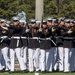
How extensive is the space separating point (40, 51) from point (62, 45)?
0.91 meters

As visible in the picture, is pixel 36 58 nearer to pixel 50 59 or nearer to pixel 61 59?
pixel 50 59

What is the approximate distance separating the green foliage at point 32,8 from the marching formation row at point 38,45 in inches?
448

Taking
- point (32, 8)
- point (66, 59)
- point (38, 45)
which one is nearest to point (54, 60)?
point (66, 59)

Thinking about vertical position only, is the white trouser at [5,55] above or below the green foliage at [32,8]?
below

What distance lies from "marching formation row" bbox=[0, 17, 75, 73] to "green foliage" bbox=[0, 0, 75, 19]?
11368 millimetres

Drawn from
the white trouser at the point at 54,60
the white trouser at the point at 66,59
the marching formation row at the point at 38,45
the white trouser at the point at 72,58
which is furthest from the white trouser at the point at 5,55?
the white trouser at the point at 72,58

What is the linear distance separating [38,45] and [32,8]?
1308 cm

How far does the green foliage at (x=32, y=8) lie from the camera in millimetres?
25688

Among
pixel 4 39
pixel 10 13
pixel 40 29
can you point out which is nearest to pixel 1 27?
pixel 4 39

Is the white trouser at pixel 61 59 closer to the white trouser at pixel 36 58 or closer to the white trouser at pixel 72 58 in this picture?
the white trouser at pixel 72 58

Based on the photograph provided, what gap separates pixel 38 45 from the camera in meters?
14.0

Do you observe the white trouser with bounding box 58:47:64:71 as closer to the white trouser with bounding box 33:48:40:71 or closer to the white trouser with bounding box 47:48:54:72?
the white trouser with bounding box 47:48:54:72

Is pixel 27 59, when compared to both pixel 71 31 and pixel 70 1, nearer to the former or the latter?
pixel 71 31

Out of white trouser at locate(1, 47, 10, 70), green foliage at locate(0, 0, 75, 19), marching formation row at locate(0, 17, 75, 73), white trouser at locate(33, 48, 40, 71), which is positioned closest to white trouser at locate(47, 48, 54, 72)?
marching formation row at locate(0, 17, 75, 73)
